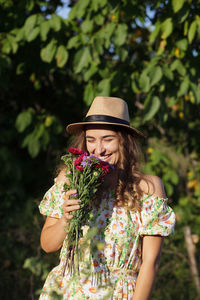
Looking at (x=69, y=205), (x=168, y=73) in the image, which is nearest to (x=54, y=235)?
(x=69, y=205)

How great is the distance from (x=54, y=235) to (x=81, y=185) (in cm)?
26

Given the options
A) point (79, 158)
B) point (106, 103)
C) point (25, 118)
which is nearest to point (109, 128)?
point (106, 103)

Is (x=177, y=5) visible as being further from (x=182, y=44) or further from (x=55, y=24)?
(x=55, y=24)

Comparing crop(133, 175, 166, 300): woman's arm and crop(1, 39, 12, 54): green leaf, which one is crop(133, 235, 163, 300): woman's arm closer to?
crop(133, 175, 166, 300): woman's arm

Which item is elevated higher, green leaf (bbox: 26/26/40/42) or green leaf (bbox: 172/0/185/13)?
green leaf (bbox: 172/0/185/13)

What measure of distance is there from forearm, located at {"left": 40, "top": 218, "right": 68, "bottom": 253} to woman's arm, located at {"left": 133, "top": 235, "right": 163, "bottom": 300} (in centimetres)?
33

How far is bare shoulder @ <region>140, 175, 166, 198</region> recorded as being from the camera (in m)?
1.82

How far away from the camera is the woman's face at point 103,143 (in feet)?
6.10

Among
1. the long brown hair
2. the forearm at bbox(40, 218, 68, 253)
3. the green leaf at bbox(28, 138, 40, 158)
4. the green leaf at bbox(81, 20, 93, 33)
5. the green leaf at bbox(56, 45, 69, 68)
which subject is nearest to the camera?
the forearm at bbox(40, 218, 68, 253)

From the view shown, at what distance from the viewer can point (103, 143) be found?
6.17ft

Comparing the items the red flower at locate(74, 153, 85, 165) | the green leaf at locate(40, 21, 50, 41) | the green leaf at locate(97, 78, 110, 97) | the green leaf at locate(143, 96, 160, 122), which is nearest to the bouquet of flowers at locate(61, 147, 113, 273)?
the red flower at locate(74, 153, 85, 165)

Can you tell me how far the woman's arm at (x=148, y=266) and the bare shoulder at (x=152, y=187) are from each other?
19 centimetres

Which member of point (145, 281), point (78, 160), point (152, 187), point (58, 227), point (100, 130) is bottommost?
point (145, 281)

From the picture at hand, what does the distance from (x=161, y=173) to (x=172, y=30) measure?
1.12 metres
